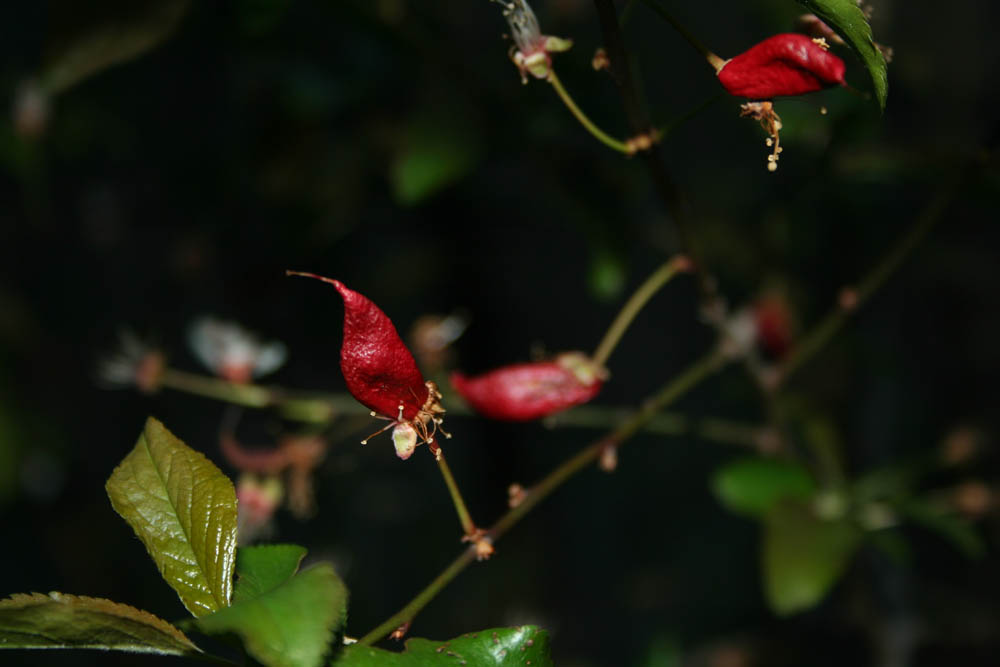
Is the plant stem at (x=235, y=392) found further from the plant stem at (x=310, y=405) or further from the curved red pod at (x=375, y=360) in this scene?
the curved red pod at (x=375, y=360)

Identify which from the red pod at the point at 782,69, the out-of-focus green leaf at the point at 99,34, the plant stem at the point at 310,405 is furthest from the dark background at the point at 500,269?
the red pod at the point at 782,69

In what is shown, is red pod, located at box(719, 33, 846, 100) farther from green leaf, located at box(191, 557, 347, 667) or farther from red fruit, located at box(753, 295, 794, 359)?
red fruit, located at box(753, 295, 794, 359)

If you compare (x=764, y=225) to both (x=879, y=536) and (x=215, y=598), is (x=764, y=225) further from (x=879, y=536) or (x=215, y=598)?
(x=215, y=598)

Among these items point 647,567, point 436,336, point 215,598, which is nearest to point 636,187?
point 436,336

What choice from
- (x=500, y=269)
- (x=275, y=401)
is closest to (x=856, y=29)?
(x=275, y=401)

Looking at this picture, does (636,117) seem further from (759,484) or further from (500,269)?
(500,269)

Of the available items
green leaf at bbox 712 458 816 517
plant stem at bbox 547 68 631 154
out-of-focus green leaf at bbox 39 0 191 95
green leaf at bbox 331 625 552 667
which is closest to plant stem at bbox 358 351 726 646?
green leaf at bbox 331 625 552 667
